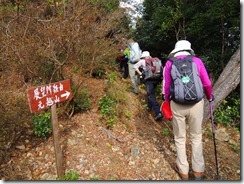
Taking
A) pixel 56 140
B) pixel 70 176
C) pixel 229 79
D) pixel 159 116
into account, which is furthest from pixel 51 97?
pixel 229 79

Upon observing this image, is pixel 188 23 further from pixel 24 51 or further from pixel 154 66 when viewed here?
pixel 24 51

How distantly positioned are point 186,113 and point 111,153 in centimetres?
156

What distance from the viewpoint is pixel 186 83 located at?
9.50ft

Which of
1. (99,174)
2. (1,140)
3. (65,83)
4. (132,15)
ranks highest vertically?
(132,15)

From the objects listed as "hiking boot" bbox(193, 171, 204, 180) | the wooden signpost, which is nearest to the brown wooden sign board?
the wooden signpost

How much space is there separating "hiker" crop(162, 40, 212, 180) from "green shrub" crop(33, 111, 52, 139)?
2206mm

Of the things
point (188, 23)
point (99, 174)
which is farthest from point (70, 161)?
point (188, 23)

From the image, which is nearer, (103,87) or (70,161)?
(70,161)

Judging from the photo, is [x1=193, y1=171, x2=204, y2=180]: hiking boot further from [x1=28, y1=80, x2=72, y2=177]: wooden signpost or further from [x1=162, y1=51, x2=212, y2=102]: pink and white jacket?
[x1=28, y1=80, x2=72, y2=177]: wooden signpost

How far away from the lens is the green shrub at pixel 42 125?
4004mm

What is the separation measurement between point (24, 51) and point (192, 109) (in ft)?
10.8

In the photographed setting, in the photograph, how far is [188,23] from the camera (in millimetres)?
8273

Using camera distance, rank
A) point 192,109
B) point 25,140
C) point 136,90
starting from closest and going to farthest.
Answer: point 192,109, point 25,140, point 136,90

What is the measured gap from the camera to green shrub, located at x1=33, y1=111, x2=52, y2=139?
400 centimetres
